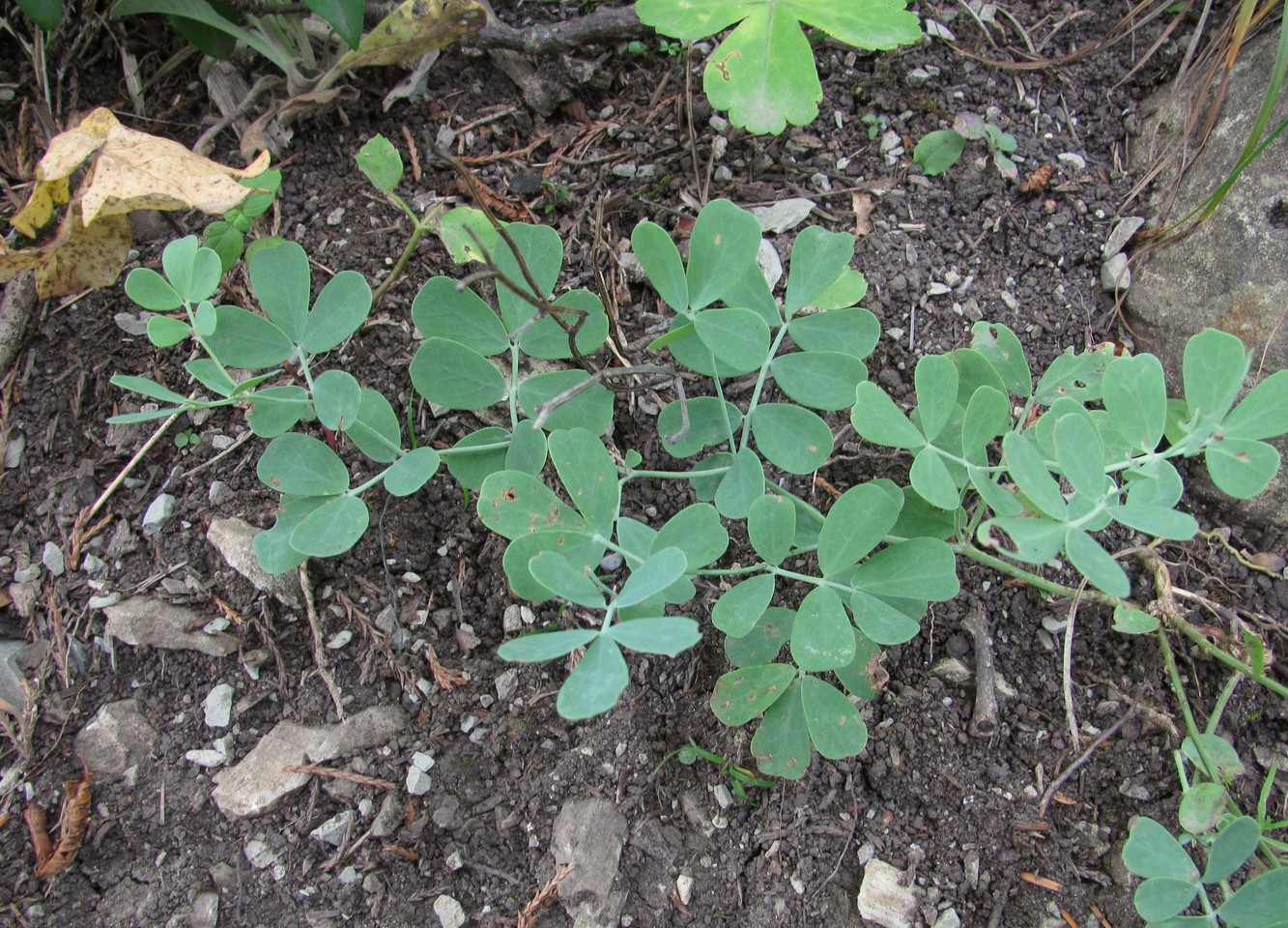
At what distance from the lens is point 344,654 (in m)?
1.79

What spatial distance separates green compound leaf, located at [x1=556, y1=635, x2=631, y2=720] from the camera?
1.06m

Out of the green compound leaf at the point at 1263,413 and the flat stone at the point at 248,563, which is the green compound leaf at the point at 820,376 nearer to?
the green compound leaf at the point at 1263,413

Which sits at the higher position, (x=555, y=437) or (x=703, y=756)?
(x=555, y=437)

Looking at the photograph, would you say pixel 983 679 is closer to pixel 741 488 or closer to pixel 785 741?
pixel 785 741

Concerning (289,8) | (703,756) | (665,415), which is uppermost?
(289,8)

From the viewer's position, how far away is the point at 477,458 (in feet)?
5.45

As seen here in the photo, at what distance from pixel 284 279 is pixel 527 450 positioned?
1.97 ft

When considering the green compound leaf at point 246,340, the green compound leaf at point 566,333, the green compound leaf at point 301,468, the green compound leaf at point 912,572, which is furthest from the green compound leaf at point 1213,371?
the green compound leaf at point 246,340

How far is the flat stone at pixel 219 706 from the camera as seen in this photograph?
5.71 feet

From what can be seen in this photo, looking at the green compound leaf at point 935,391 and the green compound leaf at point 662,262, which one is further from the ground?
the green compound leaf at point 662,262

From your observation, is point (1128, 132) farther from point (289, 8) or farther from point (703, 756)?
point (289, 8)

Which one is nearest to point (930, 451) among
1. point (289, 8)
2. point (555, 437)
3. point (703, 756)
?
point (555, 437)

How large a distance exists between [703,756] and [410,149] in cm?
168

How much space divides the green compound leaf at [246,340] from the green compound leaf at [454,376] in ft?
0.99
